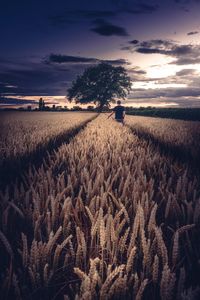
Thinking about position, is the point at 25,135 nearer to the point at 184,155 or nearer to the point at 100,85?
the point at 184,155

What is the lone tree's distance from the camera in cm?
8419

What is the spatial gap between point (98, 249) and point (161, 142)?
678cm

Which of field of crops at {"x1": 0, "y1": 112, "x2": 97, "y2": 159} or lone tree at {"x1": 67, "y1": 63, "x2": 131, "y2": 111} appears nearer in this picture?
field of crops at {"x1": 0, "y1": 112, "x2": 97, "y2": 159}

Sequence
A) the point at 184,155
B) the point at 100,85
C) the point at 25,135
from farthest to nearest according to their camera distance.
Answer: the point at 100,85 → the point at 25,135 → the point at 184,155

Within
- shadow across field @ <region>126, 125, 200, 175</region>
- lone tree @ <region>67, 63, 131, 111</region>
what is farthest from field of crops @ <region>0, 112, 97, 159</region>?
lone tree @ <region>67, 63, 131, 111</region>

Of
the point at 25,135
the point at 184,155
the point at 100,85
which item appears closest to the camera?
the point at 184,155

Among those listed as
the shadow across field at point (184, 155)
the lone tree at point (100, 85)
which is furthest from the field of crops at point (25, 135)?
the lone tree at point (100, 85)

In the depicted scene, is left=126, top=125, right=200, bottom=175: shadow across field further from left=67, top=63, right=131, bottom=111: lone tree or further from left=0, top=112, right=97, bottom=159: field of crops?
left=67, top=63, right=131, bottom=111: lone tree

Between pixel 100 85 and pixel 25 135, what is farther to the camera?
pixel 100 85

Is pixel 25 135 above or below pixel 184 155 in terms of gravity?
above

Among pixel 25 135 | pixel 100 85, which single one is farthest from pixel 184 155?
pixel 100 85

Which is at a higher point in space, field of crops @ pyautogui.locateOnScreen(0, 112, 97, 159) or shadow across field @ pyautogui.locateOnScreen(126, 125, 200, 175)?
field of crops @ pyautogui.locateOnScreen(0, 112, 97, 159)

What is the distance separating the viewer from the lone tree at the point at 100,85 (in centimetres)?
8419

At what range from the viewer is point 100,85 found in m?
85.2
